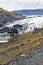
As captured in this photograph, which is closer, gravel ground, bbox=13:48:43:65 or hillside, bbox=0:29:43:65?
gravel ground, bbox=13:48:43:65

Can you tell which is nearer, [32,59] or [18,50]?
[32,59]

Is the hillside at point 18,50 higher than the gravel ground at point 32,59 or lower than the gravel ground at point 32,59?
lower

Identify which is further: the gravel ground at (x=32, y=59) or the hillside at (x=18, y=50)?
the hillside at (x=18, y=50)

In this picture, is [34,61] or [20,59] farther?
[20,59]

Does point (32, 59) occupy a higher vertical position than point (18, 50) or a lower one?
higher

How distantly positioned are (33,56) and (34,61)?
9.16ft

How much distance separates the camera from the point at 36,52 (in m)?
45.2

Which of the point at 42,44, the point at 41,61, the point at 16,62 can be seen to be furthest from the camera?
the point at 42,44

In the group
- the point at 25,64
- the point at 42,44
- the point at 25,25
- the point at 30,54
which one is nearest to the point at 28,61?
the point at 25,64

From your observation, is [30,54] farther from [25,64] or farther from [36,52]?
[25,64]

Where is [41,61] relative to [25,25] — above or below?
above

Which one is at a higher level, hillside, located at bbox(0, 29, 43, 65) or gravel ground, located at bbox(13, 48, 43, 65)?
gravel ground, located at bbox(13, 48, 43, 65)

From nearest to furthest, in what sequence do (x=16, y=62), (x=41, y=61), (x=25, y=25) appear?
1. (x=41, y=61)
2. (x=16, y=62)
3. (x=25, y=25)

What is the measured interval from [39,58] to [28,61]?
5.53 ft
